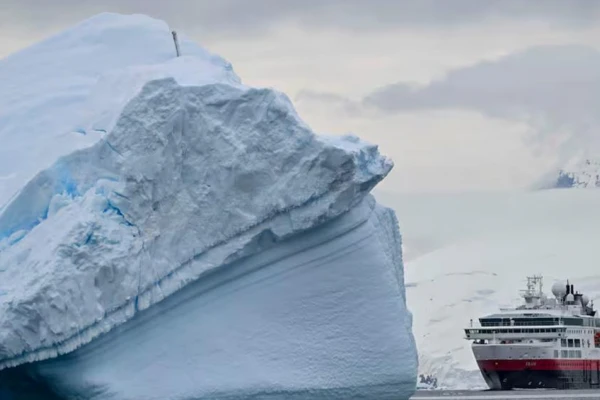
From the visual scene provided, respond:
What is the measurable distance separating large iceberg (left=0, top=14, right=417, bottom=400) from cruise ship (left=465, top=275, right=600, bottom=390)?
41362 millimetres

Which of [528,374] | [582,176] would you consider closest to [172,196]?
[528,374]

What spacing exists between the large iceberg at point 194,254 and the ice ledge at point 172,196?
0.06ft

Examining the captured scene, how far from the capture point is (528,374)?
61938 millimetres

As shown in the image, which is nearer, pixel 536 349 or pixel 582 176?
pixel 536 349

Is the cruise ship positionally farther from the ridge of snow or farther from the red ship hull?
the ridge of snow

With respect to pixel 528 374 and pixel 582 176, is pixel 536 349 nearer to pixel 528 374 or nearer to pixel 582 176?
pixel 528 374

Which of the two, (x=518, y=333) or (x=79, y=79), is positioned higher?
(x=518, y=333)

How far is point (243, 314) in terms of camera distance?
20141 mm

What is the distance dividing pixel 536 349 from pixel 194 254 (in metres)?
44.1

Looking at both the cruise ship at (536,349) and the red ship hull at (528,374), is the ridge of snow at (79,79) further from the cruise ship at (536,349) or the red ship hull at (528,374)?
the cruise ship at (536,349)

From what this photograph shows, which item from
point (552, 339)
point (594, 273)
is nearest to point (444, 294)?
point (594, 273)

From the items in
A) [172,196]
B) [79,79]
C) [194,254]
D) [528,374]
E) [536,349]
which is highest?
[536,349]

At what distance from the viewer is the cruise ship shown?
61.9 meters

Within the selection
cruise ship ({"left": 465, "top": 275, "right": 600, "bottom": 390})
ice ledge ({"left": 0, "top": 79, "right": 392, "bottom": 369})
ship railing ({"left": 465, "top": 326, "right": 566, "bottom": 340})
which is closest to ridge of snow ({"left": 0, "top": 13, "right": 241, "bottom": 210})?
ice ledge ({"left": 0, "top": 79, "right": 392, "bottom": 369})
